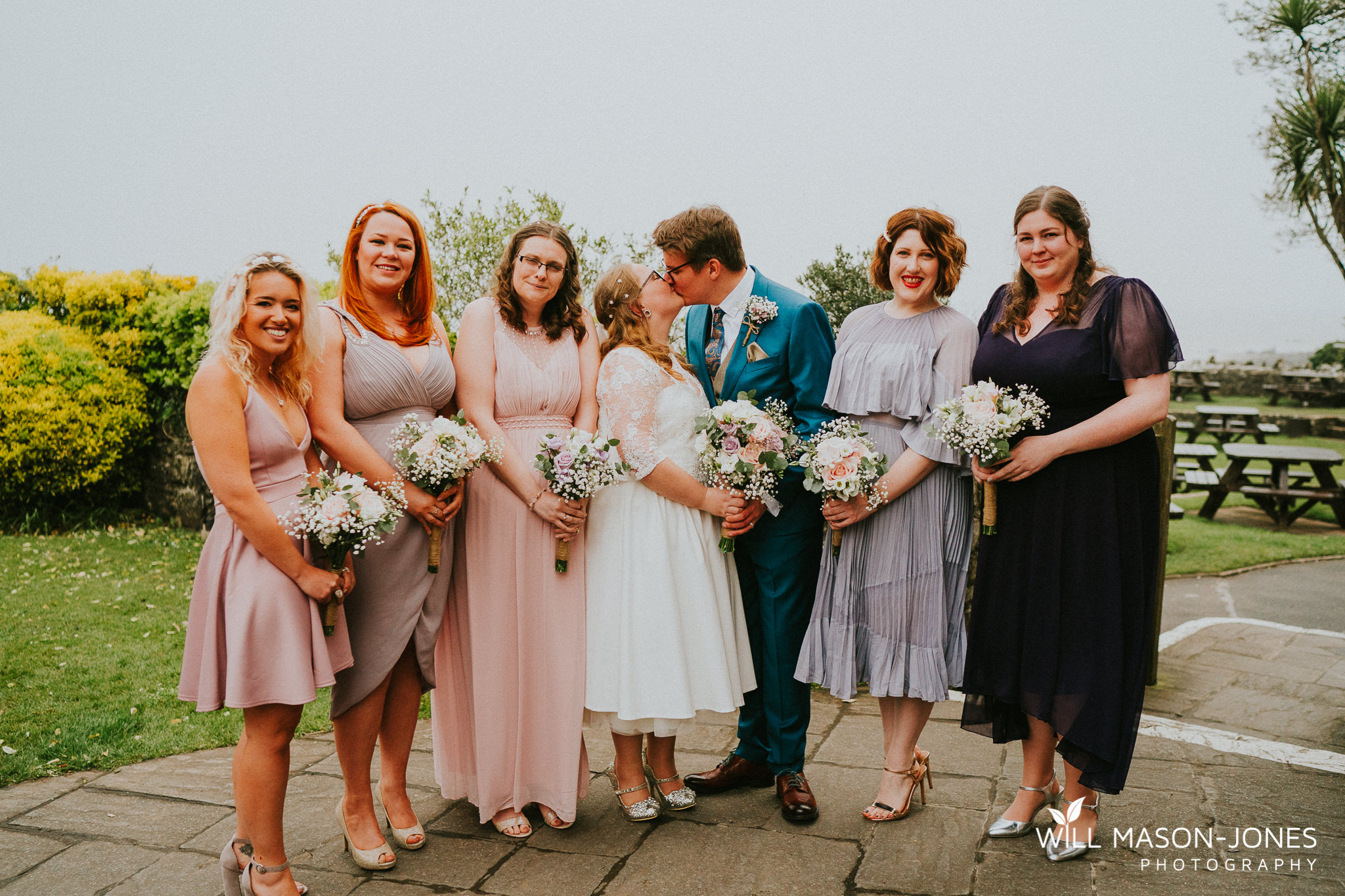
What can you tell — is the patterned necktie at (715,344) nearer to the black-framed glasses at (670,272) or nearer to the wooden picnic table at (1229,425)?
the black-framed glasses at (670,272)

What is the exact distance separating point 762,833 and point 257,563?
2183mm

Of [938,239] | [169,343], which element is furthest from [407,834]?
[169,343]

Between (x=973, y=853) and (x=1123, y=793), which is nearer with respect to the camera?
(x=973, y=853)

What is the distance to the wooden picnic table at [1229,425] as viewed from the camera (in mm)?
16297

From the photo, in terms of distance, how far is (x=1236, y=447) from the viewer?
11.7 meters

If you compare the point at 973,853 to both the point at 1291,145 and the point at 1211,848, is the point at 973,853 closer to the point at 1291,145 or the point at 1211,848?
the point at 1211,848

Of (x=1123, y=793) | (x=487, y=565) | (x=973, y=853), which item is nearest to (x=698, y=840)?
(x=973, y=853)

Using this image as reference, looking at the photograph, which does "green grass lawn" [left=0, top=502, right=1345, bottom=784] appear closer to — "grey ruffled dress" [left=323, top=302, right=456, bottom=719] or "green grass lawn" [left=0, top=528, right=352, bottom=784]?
"green grass lawn" [left=0, top=528, right=352, bottom=784]

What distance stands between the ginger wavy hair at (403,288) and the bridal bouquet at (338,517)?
25.9 inches

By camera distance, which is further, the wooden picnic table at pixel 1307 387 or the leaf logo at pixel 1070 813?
the wooden picnic table at pixel 1307 387

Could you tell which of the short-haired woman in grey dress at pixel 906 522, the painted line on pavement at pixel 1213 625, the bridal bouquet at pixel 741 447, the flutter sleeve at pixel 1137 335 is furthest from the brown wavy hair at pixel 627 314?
the painted line on pavement at pixel 1213 625

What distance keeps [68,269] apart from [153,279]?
3.72 ft

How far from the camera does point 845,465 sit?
3297 millimetres

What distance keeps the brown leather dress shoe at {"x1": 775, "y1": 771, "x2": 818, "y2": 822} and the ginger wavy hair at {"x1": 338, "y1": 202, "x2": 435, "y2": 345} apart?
236 cm
